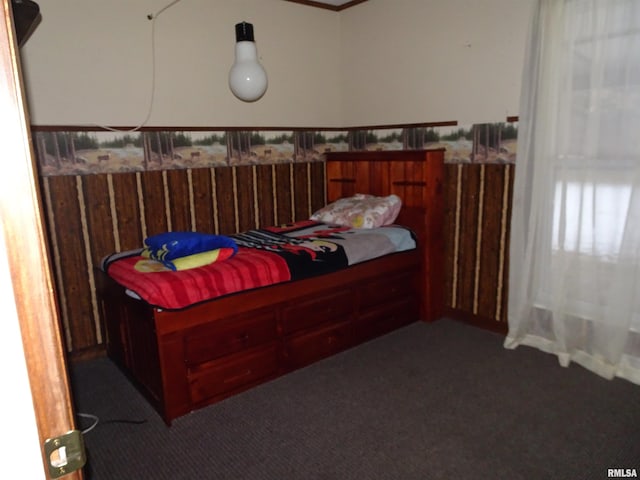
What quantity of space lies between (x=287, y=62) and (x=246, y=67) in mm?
998

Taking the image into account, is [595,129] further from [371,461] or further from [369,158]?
[371,461]

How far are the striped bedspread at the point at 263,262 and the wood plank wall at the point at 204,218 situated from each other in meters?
0.30

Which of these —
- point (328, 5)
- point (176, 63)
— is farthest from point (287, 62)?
point (176, 63)

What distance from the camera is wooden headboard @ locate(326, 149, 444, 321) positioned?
3.25 m

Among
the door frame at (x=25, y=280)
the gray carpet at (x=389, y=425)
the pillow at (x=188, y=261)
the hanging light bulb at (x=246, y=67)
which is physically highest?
the hanging light bulb at (x=246, y=67)

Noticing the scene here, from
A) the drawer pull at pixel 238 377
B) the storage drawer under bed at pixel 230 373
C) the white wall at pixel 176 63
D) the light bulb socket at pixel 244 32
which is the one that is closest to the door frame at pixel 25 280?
the storage drawer under bed at pixel 230 373

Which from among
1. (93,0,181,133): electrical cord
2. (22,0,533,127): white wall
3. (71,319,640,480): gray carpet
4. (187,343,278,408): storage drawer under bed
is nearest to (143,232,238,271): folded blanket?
(187,343,278,408): storage drawer under bed

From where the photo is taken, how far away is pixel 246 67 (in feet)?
9.16

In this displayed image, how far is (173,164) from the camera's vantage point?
10.4 ft

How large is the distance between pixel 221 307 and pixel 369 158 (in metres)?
1.87

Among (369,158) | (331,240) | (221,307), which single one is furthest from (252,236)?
(369,158)

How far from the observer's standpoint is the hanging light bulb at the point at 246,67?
2748mm

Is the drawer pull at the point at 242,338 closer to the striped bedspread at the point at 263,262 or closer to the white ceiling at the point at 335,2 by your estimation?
the striped bedspread at the point at 263,262

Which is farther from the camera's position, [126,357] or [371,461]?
[126,357]
